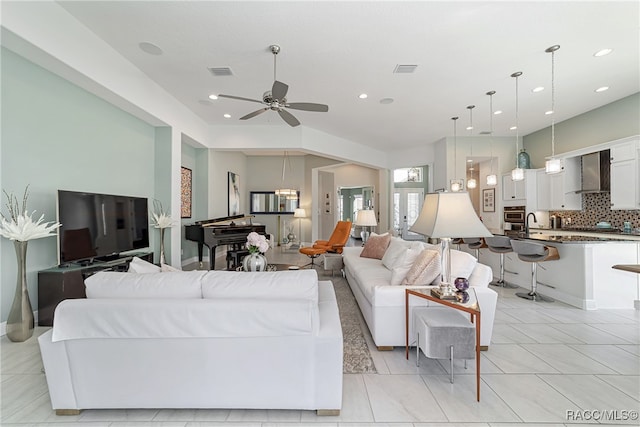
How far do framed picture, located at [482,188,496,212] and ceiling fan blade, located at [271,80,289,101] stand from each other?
6558mm

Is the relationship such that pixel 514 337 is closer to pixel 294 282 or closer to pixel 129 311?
pixel 294 282

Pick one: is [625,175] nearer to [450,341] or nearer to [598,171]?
[598,171]

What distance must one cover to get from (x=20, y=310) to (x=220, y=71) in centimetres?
349

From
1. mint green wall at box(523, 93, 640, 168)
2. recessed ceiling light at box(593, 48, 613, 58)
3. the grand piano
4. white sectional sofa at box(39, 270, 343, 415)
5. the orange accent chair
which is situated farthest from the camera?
the orange accent chair

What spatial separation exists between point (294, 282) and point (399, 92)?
390 centimetres

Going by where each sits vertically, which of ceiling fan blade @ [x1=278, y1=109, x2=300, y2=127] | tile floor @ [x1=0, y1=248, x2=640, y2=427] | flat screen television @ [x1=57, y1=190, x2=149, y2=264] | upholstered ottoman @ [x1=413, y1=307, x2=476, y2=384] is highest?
ceiling fan blade @ [x1=278, y1=109, x2=300, y2=127]

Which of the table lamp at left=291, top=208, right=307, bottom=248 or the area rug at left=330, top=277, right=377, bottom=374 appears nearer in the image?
the area rug at left=330, top=277, right=377, bottom=374

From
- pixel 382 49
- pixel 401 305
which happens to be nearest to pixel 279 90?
pixel 382 49

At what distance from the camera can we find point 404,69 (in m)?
3.76

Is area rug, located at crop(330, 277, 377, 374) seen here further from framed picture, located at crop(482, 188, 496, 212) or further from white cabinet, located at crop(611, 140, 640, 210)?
framed picture, located at crop(482, 188, 496, 212)

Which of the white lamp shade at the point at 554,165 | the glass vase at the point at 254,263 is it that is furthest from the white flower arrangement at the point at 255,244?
the white lamp shade at the point at 554,165

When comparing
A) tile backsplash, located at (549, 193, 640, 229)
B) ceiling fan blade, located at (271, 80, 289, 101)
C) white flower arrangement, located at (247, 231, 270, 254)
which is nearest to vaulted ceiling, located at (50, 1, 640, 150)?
ceiling fan blade, located at (271, 80, 289, 101)

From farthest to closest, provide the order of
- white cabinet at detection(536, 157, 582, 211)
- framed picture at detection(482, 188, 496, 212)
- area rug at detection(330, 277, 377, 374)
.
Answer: framed picture at detection(482, 188, 496, 212)
white cabinet at detection(536, 157, 582, 211)
area rug at detection(330, 277, 377, 374)

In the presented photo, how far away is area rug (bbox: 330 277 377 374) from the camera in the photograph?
2.22m
